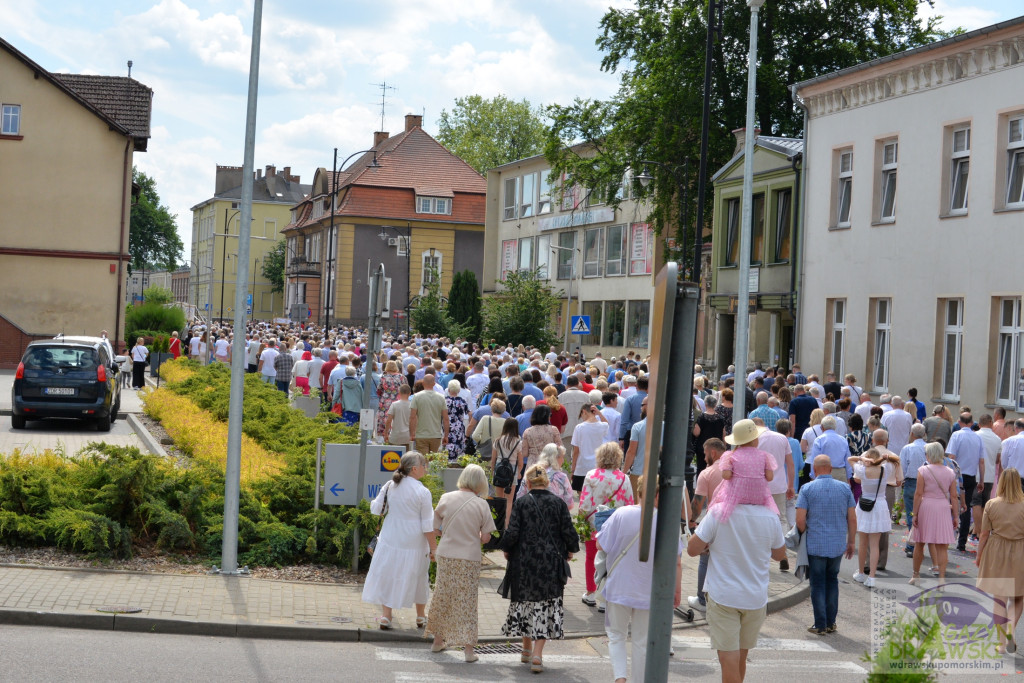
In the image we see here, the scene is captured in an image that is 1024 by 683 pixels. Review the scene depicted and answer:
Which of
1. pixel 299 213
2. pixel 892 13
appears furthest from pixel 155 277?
pixel 892 13

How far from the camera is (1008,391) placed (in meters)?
22.2

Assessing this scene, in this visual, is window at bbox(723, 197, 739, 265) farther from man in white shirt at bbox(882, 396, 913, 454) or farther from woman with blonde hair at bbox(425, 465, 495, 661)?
woman with blonde hair at bbox(425, 465, 495, 661)

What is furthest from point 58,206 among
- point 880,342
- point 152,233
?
point 152,233

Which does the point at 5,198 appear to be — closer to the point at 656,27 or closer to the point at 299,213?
the point at 656,27

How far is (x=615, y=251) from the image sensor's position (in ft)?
164

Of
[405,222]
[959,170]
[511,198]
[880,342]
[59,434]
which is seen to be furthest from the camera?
[405,222]

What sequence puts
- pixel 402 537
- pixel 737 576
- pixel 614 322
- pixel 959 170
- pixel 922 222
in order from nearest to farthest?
pixel 737 576 → pixel 402 537 → pixel 959 170 → pixel 922 222 → pixel 614 322

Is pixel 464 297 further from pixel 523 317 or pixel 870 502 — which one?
pixel 870 502

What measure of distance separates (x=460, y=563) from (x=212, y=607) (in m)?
2.30

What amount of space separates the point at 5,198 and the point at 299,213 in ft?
186

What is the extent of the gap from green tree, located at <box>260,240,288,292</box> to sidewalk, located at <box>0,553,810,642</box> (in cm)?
10058

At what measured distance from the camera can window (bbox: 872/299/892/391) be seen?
26.2 meters

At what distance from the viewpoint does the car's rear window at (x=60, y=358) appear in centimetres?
2205

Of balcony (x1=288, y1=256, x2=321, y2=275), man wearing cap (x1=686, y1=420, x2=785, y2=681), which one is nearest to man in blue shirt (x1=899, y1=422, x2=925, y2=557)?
man wearing cap (x1=686, y1=420, x2=785, y2=681)
